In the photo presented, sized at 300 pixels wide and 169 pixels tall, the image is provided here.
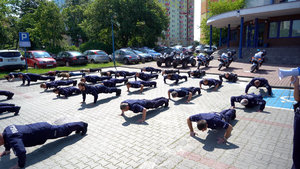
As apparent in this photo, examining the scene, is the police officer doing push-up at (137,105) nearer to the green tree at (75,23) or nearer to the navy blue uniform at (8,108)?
the navy blue uniform at (8,108)

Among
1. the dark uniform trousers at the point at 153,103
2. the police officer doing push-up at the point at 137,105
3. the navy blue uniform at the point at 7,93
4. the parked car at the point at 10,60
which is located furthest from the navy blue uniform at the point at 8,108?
the parked car at the point at 10,60

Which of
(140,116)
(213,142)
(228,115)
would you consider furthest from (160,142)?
(228,115)

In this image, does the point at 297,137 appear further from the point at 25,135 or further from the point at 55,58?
the point at 55,58

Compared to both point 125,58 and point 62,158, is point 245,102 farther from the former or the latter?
point 125,58

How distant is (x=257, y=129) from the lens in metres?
4.96

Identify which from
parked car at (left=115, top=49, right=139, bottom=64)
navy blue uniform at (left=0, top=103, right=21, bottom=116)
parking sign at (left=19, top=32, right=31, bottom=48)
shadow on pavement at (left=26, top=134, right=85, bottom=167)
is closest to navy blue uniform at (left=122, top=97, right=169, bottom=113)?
shadow on pavement at (left=26, top=134, right=85, bottom=167)

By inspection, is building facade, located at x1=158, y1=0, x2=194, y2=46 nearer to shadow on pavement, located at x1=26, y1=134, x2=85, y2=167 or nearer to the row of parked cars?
the row of parked cars

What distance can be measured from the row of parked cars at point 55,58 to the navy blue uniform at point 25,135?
1366 cm

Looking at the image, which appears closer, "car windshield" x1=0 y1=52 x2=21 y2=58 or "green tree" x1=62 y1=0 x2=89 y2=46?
"car windshield" x1=0 y1=52 x2=21 y2=58

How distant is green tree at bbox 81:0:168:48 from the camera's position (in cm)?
3164

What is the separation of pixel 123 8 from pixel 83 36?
2194cm

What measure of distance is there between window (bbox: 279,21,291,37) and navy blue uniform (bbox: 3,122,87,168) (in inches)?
977

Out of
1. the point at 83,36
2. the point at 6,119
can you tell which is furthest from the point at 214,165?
the point at 83,36

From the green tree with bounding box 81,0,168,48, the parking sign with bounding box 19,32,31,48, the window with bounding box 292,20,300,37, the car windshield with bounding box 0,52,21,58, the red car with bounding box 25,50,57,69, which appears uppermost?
the green tree with bounding box 81,0,168,48
